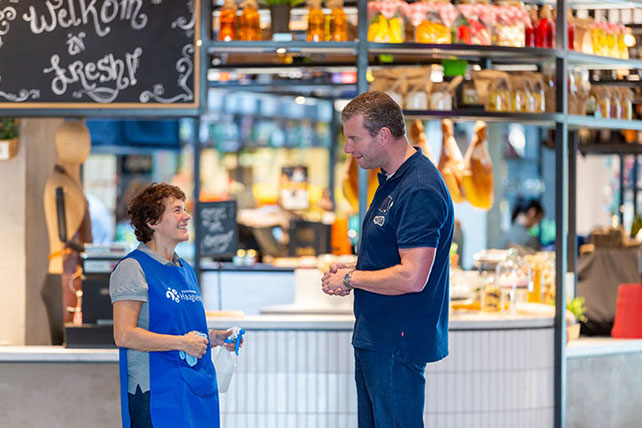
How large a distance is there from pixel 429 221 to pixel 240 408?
2064 mm

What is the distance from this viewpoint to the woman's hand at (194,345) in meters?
3.20

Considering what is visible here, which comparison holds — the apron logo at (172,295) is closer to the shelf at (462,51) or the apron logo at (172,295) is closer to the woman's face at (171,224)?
the woman's face at (171,224)

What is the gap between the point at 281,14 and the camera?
16.7 ft

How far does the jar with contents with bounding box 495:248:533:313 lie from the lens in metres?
5.21

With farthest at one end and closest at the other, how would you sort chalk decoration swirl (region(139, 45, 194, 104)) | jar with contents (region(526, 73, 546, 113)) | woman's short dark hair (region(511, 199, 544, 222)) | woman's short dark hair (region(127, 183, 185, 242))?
woman's short dark hair (region(511, 199, 544, 222)) < jar with contents (region(526, 73, 546, 113)) < chalk decoration swirl (region(139, 45, 194, 104)) < woman's short dark hair (region(127, 183, 185, 242))

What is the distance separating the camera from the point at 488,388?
484 centimetres

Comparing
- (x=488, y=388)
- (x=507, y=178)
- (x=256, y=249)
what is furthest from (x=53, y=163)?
(x=507, y=178)

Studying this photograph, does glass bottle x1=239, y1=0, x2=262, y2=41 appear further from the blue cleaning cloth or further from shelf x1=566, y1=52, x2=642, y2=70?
the blue cleaning cloth

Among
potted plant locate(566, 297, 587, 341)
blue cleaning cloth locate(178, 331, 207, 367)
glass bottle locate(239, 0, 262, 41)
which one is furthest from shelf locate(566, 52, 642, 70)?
blue cleaning cloth locate(178, 331, 207, 367)

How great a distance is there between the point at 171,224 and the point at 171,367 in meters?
0.51

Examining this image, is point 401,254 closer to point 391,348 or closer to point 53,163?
point 391,348

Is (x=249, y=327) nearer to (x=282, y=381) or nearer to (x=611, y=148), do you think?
(x=282, y=381)

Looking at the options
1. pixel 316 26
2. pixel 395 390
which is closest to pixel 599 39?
pixel 316 26

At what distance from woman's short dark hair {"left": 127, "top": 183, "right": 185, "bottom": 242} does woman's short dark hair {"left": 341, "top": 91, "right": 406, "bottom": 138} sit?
74 centimetres
